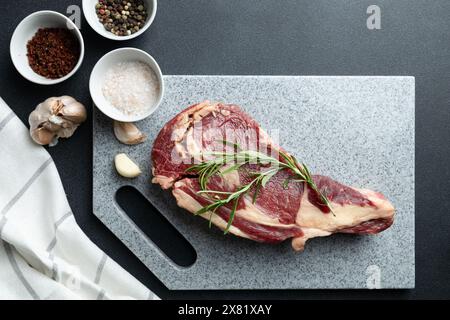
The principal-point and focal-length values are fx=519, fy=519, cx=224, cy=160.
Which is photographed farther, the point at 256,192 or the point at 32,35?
the point at 32,35

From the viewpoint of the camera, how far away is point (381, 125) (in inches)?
69.8

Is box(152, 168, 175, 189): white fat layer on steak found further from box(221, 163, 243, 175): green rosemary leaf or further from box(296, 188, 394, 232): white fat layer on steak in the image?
box(296, 188, 394, 232): white fat layer on steak

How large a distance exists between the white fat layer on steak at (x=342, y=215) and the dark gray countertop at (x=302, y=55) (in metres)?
0.26

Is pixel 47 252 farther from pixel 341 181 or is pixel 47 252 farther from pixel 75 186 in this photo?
pixel 341 181

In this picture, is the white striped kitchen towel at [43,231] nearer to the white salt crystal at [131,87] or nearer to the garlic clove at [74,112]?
the garlic clove at [74,112]

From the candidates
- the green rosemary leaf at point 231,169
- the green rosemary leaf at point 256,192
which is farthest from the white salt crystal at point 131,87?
the green rosemary leaf at point 256,192

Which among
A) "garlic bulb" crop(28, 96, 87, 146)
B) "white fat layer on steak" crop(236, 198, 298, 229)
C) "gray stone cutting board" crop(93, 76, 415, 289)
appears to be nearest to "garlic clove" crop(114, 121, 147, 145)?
"gray stone cutting board" crop(93, 76, 415, 289)

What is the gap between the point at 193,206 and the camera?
1679 mm

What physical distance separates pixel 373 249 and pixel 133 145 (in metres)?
0.89

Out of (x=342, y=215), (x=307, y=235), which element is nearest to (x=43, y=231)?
(x=307, y=235)

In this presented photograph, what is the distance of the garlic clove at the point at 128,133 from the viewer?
1.74 meters

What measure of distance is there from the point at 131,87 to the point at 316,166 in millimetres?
676

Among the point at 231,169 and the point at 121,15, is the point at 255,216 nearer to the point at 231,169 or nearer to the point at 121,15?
the point at 231,169
